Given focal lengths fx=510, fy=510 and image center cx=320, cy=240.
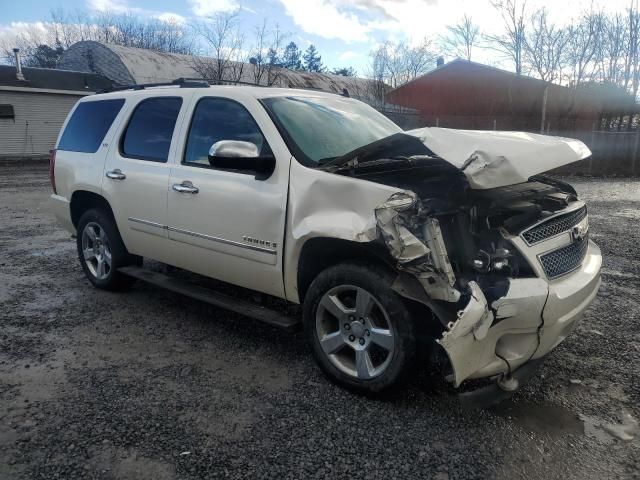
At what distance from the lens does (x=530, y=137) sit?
3.37 metres

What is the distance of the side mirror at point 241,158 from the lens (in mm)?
3361

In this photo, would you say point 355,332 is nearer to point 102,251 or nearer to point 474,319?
point 474,319

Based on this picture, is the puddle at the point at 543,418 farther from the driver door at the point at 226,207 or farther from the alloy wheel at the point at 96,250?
the alloy wheel at the point at 96,250

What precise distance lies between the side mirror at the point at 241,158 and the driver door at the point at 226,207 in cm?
5

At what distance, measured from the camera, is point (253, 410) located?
3.04 meters

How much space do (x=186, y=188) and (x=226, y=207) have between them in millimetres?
489

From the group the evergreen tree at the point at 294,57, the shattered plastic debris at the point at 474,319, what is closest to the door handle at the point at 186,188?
the shattered plastic debris at the point at 474,319

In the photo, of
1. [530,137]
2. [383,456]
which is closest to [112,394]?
[383,456]

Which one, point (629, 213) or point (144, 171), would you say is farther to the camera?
point (629, 213)

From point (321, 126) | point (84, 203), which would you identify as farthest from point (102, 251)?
point (321, 126)

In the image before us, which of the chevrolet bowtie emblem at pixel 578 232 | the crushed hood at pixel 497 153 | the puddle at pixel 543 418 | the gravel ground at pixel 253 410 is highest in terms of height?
the crushed hood at pixel 497 153

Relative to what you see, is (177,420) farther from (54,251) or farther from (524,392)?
(54,251)

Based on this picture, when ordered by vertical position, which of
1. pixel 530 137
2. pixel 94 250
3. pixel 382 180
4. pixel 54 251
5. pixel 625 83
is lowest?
pixel 54 251

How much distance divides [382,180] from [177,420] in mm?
1839
